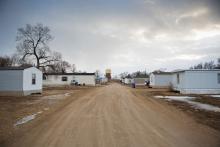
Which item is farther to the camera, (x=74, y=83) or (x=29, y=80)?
(x=74, y=83)

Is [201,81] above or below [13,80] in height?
below

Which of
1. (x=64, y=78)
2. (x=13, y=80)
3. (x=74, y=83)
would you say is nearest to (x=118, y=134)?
(x=13, y=80)

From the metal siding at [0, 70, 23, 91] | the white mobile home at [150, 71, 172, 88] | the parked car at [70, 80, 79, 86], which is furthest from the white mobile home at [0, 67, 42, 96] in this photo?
the parked car at [70, 80, 79, 86]

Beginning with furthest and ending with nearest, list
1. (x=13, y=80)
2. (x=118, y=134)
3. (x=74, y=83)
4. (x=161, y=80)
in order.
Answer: (x=74, y=83), (x=161, y=80), (x=13, y=80), (x=118, y=134)

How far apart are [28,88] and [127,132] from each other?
19499 mm

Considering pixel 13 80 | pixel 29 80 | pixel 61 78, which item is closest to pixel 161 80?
pixel 61 78

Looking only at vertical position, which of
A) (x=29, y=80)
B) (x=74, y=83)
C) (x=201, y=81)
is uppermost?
(x=29, y=80)

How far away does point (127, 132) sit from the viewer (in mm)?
7320

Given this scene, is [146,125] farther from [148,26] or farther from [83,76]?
[83,76]

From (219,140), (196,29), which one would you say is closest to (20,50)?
(196,29)

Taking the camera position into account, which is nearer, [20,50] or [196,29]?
[196,29]

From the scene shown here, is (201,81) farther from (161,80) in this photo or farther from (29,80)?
(29,80)

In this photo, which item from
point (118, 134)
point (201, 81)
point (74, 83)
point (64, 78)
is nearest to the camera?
point (118, 134)

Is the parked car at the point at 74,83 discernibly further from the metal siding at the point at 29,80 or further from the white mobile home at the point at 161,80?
the metal siding at the point at 29,80
